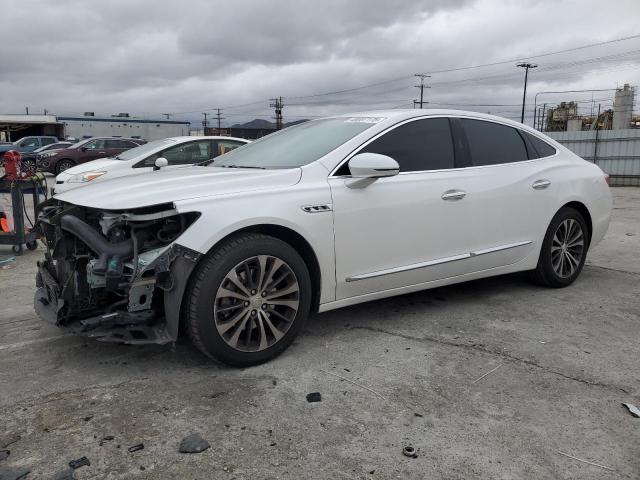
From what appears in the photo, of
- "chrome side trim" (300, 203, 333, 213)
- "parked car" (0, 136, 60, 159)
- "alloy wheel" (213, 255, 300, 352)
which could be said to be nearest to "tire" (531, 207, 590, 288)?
"chrome side trim" (300, 203, 333, 213)

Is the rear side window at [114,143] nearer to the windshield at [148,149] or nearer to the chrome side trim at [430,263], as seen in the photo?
the windshield at [148,149]

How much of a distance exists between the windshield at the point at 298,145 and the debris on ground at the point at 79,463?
6.98 ft

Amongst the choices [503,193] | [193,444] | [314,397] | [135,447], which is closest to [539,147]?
[503,193]

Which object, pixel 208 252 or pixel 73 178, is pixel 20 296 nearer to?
pixel 208 252

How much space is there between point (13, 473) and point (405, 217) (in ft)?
8.81

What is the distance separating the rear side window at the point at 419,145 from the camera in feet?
13.0

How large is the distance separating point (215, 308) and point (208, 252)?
319 millimetres

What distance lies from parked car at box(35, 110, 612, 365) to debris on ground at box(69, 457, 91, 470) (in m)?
A: 0.79

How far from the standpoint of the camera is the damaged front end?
3041mm

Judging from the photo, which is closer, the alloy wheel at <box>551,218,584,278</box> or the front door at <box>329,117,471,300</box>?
the front door at <box>329,117,471,300</box>

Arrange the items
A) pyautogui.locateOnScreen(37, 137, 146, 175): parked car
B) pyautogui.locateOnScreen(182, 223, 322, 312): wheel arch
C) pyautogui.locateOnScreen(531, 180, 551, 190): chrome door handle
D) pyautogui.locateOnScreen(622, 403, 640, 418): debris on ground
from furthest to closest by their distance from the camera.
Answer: pyautogui.locateOnScreen(37, 137, 146, 175): parked car → pyautogui.locateOnScreen(531, 180, 551, 190): chrome door handle → pyautogui.locateOnScreen(182, 223, 322, 312): wheel arch → pyautogui.locateOnScreen(622, 403, 640, 418): debris on ground

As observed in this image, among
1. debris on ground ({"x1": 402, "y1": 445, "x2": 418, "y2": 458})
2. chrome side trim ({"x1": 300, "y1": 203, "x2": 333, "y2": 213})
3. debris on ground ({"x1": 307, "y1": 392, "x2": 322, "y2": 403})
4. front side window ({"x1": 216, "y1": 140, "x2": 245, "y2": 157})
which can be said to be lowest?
debris on ground ({"x1": 402, "y1": 445, "x2": 418, "y2": 458})

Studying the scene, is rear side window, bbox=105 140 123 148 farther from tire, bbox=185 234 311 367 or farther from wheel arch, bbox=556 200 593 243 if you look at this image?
tire, bbox=185 234 311 367

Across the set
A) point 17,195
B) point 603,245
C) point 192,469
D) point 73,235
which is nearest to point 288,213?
point 73,235
